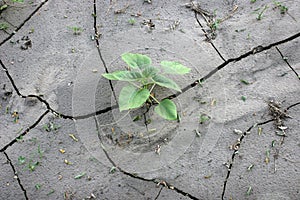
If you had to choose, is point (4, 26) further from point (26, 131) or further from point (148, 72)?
point (148, 72)

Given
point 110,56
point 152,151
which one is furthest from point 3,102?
point 152,151

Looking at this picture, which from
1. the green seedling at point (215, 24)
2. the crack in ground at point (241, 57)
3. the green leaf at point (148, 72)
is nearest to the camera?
the green leaf at point (148, 72)

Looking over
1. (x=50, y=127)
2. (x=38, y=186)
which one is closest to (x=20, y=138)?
(x=50, y=127)

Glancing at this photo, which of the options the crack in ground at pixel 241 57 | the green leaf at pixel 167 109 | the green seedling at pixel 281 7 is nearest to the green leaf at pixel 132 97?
the green leaf at pixel 167 109

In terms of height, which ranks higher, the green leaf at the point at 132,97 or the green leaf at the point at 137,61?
the green leaf at the point at 137,61

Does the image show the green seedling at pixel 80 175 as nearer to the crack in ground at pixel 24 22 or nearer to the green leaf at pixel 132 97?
the green leaf at pixel 132 97

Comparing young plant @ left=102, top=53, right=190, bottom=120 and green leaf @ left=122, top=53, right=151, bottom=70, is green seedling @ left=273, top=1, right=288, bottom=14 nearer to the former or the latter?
young plant @ left=102, top=53, right=190, bottom=120

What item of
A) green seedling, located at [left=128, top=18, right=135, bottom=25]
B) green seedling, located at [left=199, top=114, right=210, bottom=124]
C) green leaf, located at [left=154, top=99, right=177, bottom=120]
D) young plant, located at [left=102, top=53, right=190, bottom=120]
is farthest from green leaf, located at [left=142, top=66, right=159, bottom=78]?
green seedling, located at [left=128, top=18, right=135, bottom=25]

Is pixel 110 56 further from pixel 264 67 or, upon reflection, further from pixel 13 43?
pixel 264 67
